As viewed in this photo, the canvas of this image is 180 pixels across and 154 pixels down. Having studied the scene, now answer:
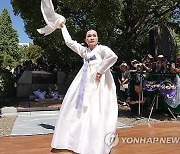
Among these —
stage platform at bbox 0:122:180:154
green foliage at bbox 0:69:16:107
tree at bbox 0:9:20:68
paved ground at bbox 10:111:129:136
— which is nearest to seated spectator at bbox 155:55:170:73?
paved ground at bbox 10:111:129:136

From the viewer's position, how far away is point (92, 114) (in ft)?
13.5

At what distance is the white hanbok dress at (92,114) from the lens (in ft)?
13.3

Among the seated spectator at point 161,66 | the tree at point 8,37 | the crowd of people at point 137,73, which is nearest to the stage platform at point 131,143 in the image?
the crowd of people at point 137,73

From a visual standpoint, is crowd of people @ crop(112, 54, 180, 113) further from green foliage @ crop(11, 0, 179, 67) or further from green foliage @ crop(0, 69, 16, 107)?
green foliage @ crop(0, 69, 16, 107)

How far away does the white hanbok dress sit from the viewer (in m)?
4.05

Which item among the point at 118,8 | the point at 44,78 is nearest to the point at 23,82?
the point at 44,78

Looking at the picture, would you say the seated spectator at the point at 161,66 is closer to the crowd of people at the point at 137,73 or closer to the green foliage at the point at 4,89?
the crowd of people at the point at 137,73

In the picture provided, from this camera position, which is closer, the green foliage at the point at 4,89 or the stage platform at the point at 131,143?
the stage platform at the point at 131,143

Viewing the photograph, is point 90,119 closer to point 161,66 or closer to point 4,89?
point 161,66

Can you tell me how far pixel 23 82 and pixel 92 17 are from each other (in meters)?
4.02

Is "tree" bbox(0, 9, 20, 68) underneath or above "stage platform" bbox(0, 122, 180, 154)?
above

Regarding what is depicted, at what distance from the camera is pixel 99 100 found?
4.17 meters

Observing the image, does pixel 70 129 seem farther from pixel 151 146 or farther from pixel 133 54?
pixel 133 54

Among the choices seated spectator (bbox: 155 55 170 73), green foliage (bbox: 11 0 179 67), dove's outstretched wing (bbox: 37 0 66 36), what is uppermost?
green foliage (bbox: 11 0 179 67)
